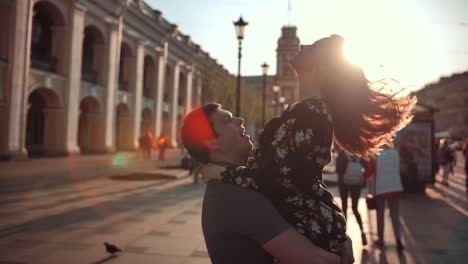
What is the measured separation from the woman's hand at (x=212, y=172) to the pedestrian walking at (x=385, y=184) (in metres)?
5.51

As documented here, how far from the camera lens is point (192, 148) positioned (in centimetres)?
196

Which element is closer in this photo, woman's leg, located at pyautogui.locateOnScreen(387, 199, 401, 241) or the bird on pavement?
the bird on pavement

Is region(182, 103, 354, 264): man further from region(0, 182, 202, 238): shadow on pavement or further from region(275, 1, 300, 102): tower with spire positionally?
region(275, 1, 300, 102): tower with spire

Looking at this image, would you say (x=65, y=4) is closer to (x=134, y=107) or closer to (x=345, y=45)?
(x=134, y=107)

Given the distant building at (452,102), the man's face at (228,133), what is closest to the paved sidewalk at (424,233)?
the man's face at (228,133)

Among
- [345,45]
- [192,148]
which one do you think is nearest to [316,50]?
[345,45]

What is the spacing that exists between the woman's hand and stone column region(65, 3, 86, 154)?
25.2 m

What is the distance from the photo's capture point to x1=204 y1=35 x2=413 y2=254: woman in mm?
1696

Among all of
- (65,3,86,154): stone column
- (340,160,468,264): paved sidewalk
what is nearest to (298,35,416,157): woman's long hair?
(340,160,468,264): paved sidewalk

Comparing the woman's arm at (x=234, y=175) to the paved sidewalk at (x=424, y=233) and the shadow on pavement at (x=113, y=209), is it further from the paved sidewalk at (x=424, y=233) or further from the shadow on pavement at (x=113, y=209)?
the shadow on pavement at (x=113, y=209)

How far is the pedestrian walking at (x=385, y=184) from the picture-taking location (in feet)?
22.0

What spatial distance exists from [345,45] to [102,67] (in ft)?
99.6

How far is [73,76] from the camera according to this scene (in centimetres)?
2561

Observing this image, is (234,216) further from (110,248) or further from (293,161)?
(110,248)
